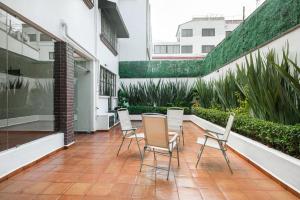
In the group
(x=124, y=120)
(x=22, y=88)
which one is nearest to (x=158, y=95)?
(x=124, y=120)

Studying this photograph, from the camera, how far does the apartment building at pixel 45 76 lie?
376 cm

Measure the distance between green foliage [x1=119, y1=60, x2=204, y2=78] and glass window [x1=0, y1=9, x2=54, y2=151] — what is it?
798 cm

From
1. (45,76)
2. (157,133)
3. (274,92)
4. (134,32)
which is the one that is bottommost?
(157,133)

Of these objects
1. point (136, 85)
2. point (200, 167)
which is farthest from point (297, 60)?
point (136, 85)

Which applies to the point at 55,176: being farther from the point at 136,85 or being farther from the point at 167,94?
the point at 136,85

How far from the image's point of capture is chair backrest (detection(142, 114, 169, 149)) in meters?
3.68

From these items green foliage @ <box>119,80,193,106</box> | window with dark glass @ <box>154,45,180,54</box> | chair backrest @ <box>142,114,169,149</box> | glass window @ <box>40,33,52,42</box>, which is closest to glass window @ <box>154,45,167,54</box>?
window with dark glass @ <box>154,45,180,54</box>

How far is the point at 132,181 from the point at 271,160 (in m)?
2.06

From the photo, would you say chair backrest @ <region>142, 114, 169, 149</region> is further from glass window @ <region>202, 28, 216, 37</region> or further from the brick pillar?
glass window @ <region>202, 28, 216, 37</region>

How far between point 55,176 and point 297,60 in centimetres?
418

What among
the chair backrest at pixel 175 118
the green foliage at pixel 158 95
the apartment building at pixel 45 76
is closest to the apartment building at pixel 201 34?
the green foliage at pixel 158 95

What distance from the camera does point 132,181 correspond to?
11.4 feet

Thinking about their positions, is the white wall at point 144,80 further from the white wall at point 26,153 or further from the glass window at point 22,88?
the white wall at point 26,153

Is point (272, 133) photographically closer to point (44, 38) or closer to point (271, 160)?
point (271, 160)
